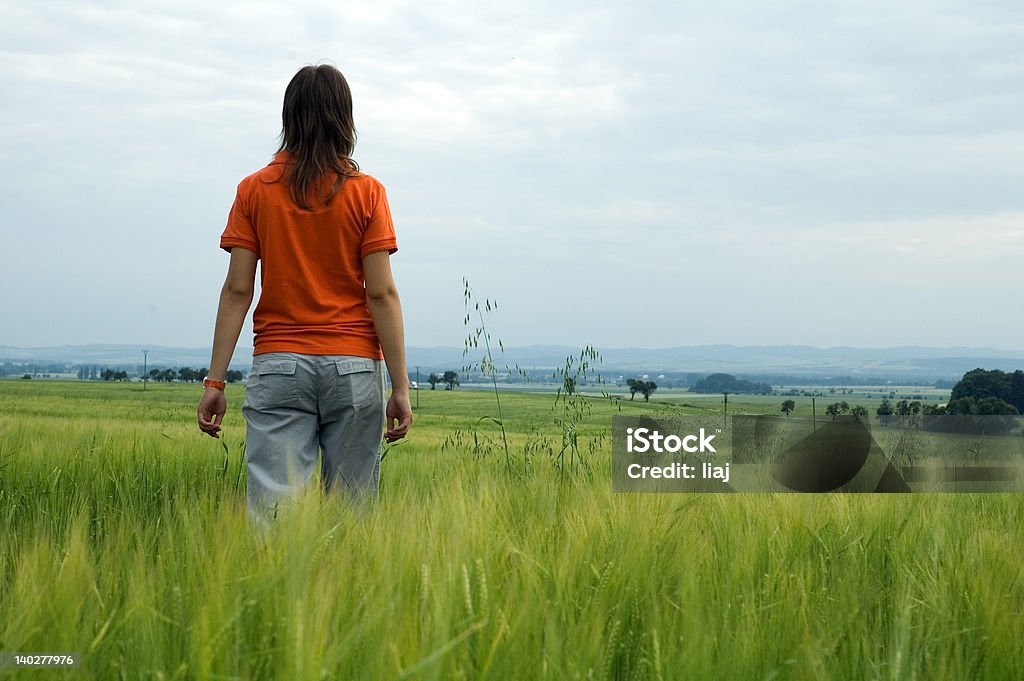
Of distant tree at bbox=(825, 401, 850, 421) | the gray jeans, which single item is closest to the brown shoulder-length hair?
the gray jeans

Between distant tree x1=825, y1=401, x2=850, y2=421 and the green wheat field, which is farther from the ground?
distant tree x1=825, y1=401, x2=850, y2=421

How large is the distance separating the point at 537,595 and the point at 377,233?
175 cm

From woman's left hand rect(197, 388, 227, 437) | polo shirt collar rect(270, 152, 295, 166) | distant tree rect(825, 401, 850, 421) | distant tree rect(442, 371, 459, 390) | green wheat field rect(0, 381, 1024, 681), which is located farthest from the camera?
distant tree rect(825, 401, 850, 421)

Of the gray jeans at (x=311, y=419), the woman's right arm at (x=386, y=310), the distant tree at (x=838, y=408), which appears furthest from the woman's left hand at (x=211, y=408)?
the distant tree at (x=838, y=408)

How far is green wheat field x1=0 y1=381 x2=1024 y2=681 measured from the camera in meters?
1.59

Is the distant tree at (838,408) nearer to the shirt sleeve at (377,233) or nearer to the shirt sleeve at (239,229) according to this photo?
the shirt sleeve at (377,233)

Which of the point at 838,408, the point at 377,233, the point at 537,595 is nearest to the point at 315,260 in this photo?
the point at 377,233

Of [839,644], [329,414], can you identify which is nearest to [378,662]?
[839,644]

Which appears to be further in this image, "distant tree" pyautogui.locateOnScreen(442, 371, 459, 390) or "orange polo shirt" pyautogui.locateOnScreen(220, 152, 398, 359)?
"distant tree" pyautogui.locateOnScreen(442, 371, 459, 390)

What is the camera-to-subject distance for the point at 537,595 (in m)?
1.88

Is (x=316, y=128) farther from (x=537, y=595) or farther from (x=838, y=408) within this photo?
(x=838, y=408)

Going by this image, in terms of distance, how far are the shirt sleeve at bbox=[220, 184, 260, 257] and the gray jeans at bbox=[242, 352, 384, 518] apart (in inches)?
17.0

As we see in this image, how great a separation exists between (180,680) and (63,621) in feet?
0.99

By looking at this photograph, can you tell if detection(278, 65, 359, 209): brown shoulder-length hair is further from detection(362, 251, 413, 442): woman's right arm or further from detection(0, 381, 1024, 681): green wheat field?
detection(0, 381, 1024, 681): green wheat field
